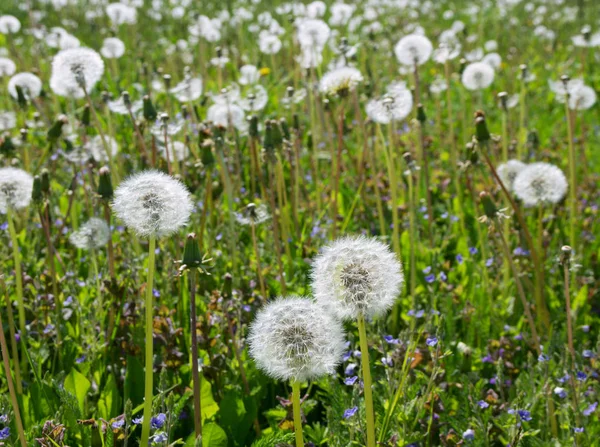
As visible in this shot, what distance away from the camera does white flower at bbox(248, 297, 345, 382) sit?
Result: 1.45m

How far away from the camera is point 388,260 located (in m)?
1.52

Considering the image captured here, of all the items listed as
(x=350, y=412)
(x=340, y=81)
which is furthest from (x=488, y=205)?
(x=340, y=81)

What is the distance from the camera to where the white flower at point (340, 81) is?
2814 millimetres

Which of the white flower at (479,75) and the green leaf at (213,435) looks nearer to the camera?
the green leaf at (213,435)

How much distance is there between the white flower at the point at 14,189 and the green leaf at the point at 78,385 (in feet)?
1.80

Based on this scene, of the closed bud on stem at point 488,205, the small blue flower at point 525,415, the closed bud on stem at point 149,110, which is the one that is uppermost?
the closed bud on stem at point 149,110

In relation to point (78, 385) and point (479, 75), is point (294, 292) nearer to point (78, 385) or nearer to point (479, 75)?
point (78, 385)

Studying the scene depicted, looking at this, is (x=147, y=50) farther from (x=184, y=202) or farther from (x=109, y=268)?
Result: (x=184, y=202)

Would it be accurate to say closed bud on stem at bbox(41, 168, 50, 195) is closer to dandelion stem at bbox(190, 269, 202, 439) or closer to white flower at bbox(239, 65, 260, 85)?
dandelion stem at bbox(190, 269, 202, 439)

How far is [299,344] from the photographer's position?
1.46 metres

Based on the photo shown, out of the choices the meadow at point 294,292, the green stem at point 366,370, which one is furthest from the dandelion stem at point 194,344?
the green stem at point 366,370

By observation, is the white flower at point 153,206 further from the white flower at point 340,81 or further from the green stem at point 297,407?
the white flower at point 340,81

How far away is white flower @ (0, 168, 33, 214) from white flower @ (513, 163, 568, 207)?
1819mm

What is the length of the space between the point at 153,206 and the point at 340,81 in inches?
58.2
